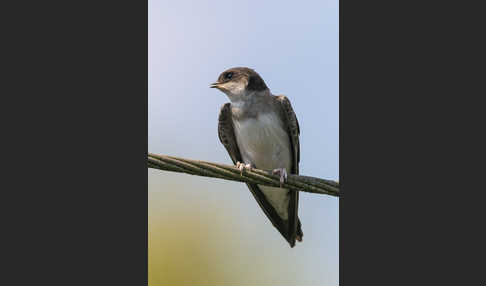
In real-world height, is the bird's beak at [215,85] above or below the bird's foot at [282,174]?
above

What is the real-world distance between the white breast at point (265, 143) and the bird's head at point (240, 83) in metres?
0.26

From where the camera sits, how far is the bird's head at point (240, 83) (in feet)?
19.0

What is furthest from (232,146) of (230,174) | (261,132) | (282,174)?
(230,174)

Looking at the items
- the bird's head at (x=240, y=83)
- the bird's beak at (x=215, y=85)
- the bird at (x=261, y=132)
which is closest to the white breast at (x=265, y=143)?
the bird at (x=261, y=132)

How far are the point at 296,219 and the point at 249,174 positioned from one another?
3.14 ft

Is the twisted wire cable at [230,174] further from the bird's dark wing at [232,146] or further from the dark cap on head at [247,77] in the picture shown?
the dark cap on head at [247,77]

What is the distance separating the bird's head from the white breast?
0.26 meters

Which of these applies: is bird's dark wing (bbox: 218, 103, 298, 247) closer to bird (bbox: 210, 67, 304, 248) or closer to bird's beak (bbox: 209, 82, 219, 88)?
bird (bbox: 210, 67, 304, 248)

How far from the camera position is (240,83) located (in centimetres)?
586

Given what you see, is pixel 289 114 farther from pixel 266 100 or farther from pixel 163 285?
pixel 163 285

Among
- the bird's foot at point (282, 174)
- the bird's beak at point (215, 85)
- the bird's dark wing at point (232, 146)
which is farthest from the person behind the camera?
the bird's dark wing at point (232, 146)

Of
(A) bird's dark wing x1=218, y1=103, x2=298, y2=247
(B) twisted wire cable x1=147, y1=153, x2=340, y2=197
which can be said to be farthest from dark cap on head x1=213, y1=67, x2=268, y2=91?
(B) twisted wire cable x1=147, y1=153, x2=340, y2=197

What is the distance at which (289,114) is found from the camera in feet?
18.4

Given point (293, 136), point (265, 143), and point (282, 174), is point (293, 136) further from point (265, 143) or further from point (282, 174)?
point (282, 174)
